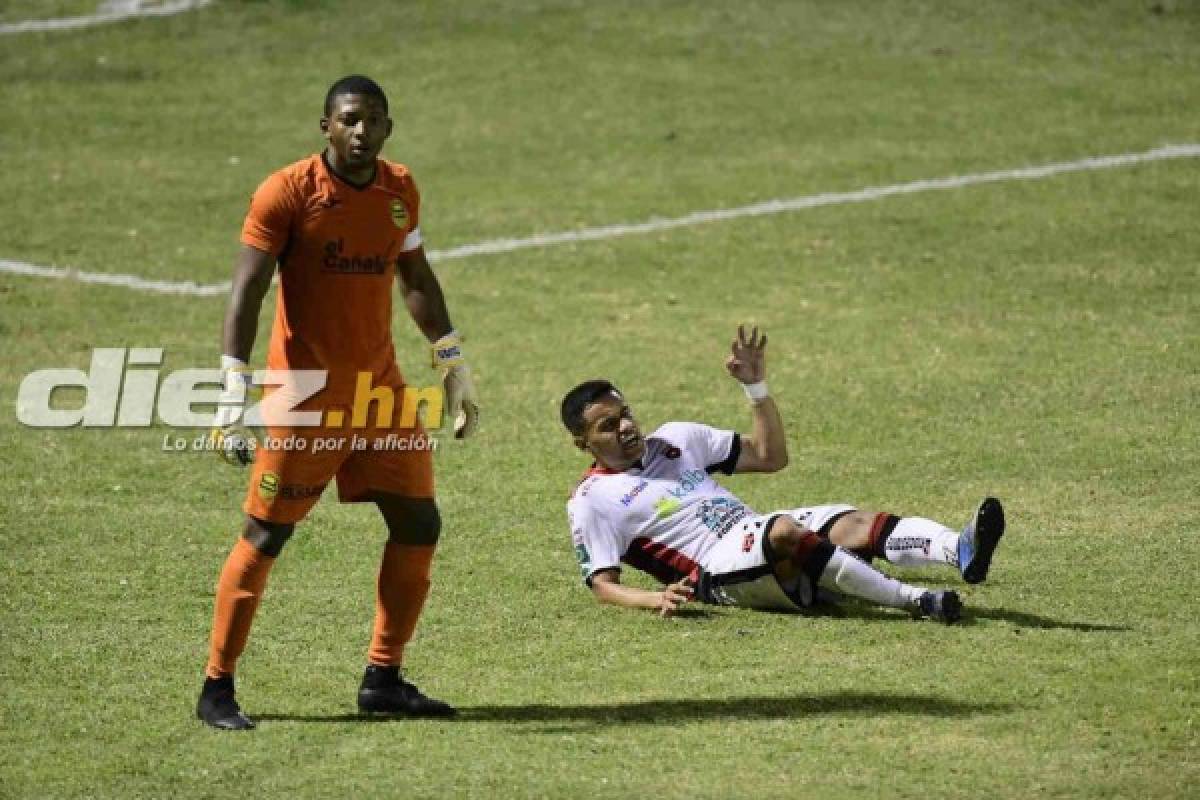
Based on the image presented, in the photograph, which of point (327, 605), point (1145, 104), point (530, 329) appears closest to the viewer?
point (327, 605)

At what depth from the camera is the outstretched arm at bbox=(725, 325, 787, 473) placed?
467 inches

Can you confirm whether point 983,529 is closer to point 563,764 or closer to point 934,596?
point 934,596

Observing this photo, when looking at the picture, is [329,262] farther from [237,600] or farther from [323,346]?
[237,600]

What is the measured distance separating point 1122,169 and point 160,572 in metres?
12.6

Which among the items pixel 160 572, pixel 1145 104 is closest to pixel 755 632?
pixel 160 572

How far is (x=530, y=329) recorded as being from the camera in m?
18.6

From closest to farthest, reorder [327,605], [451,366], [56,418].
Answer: [451,366]
[327,605]
[56,418]

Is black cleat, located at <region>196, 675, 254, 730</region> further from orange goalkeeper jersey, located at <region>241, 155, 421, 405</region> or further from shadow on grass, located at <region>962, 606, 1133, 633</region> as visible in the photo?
shadow on grass, located at <region>962, 606, 1133, 633</region>

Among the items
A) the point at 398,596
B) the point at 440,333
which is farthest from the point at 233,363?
the point at 398,596

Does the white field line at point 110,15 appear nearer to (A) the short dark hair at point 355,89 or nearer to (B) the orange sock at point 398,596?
(A) the short dark hair at point 355,89

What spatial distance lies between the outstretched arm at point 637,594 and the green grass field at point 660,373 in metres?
0.16

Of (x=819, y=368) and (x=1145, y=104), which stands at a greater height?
(x=1145, y=104)

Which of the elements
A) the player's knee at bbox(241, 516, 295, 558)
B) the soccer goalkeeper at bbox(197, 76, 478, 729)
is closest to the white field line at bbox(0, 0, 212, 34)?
the soccer goalkeeper at bbox(197, 76, 478, 729)

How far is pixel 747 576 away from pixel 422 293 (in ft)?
7.68
